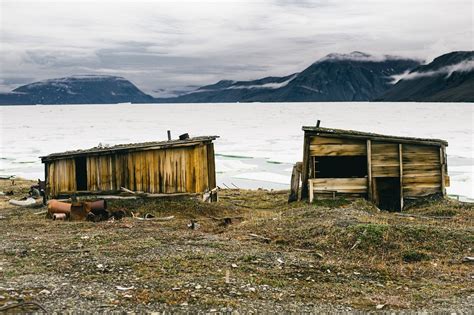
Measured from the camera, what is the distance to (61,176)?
2884 centimetres

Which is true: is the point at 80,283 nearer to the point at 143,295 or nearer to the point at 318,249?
the point at 143,295

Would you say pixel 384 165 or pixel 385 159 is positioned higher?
pixel 385 159

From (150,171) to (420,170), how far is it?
1475 cm

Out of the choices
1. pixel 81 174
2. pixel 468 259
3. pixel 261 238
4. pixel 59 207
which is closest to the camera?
pixel 468 259

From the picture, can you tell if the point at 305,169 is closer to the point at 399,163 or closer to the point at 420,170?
the point at 399,163

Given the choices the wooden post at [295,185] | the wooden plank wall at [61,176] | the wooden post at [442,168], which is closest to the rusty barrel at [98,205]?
the wooden plank wall at [61,176]

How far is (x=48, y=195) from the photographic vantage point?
29.2 m

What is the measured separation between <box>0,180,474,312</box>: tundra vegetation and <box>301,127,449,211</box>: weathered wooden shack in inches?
110

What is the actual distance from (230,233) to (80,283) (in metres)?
7.94

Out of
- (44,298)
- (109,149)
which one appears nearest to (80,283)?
(44,298)

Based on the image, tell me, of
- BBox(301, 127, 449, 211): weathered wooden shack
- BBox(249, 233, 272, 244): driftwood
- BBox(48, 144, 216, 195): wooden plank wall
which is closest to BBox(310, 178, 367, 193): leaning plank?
BBox(301, 127, 449, 211): weathered wooden shack

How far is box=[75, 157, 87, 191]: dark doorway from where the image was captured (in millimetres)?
28734

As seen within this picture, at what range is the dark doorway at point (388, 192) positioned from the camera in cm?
2762

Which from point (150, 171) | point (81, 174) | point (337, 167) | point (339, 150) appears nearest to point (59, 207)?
point (81, 174)
